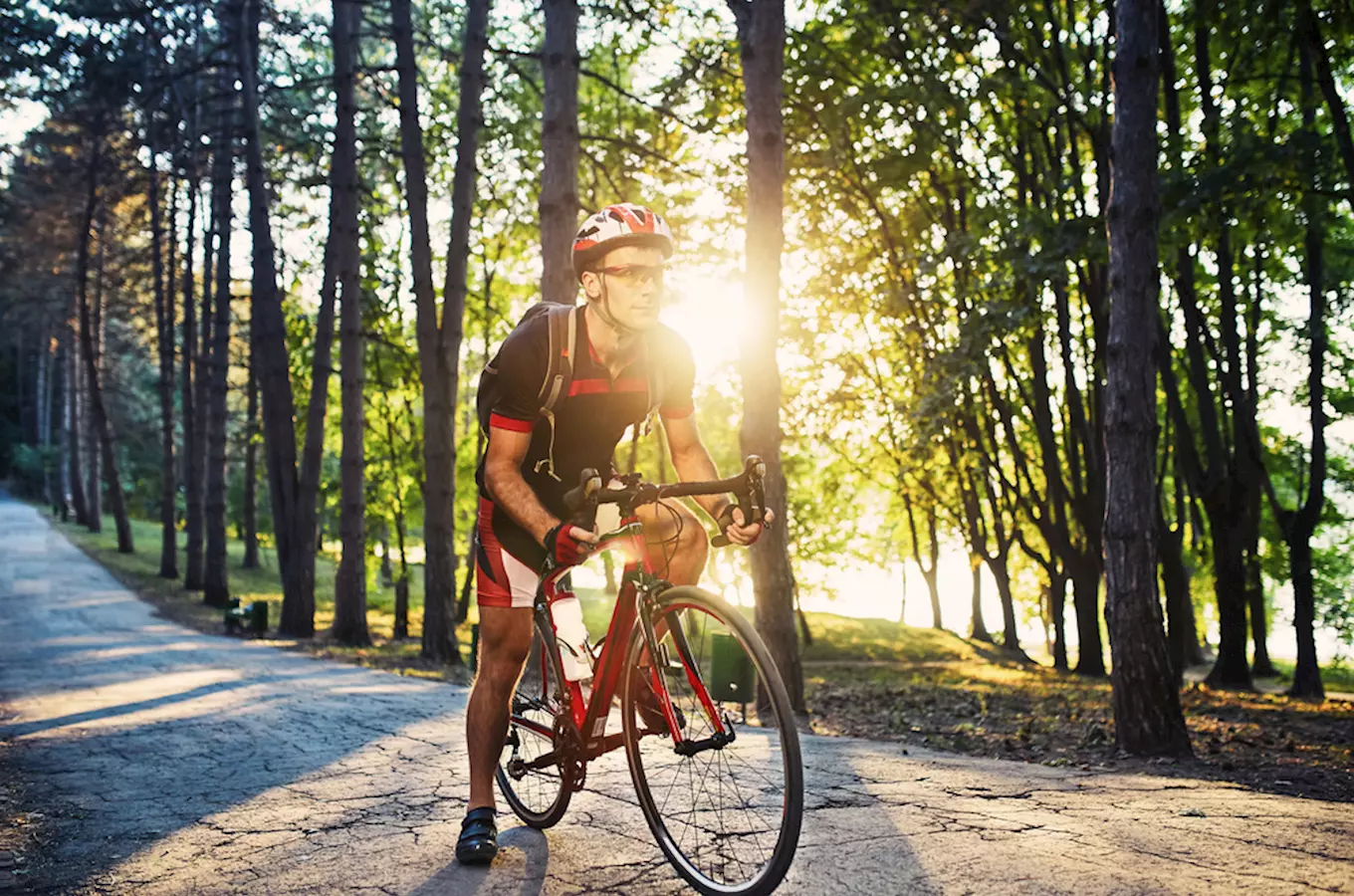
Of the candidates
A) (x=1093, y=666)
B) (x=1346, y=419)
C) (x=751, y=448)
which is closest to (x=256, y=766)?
(x=751, y=448)

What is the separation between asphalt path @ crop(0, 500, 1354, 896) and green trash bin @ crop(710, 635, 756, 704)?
0.68m

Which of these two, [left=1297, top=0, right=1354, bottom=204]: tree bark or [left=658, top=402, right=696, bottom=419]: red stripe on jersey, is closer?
[left=658, top=402, right=696, bottom=419]: red stripe on jersey

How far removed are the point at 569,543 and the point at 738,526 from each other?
63 centimetres

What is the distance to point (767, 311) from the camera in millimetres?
11594

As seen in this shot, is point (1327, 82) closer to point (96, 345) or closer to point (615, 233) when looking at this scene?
point (615, 233)

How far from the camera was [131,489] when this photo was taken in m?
64.3

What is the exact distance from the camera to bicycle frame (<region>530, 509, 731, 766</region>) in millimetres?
3875

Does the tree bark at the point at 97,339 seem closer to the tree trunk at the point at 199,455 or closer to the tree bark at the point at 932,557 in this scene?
the tree trunk at the point at 199,455

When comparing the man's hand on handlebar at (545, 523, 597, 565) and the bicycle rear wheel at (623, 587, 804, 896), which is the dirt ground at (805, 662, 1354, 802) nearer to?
the bicycle rear wheel at (623, 587, 804, 896)

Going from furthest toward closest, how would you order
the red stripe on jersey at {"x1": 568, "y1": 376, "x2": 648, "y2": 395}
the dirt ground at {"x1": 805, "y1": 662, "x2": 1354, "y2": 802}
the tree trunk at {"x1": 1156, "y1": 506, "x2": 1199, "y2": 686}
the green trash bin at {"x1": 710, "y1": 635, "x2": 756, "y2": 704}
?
1. the tree trunk at {"x1": 1156, "y1": 506, "x2": 1199, "y2": 686}
2. the dirt ground at {"x1": 805, "y1": 662, "x2": 1354, "y2": 802}
3. the red stripe on jersey at {"x1": 568, "y1": 376, "x2": 648, "y2": 395}
4. the green trash bin at {"x1": 710, "y1": 635, "x2": 756, "y2": 704}

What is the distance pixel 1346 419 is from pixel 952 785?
27.7 metres

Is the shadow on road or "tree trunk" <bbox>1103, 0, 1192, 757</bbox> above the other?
"tree trunk" <bbox>1103, 0, 1192, 757</bbox>

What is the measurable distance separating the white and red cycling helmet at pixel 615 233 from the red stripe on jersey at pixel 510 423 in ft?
1.85

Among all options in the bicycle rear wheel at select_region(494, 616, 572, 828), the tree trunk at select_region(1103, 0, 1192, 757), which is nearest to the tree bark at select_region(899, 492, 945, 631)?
the tree trunk at select_region(1103, 0, 1192, 757)
